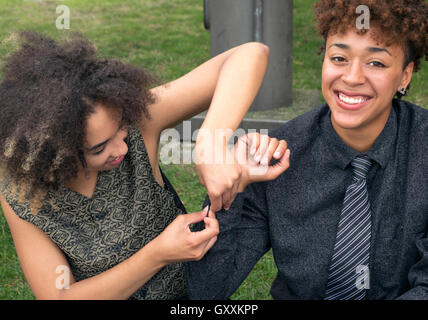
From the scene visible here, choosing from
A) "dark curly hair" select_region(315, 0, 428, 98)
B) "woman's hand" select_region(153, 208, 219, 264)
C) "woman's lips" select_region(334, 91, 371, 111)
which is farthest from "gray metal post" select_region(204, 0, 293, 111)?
"woman's hand" select_region(153, 208, 219, 264)

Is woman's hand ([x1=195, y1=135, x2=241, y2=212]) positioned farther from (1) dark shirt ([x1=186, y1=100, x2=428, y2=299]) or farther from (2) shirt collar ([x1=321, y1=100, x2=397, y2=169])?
(2) shirt collar ([x1=321, y1=100, x2=397, y2=169])

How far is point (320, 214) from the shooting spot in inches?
96.3

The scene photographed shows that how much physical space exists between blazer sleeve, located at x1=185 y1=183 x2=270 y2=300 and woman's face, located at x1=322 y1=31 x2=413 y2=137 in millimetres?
479

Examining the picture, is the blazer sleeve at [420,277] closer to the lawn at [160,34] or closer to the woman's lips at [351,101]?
the woman's lips at [351,101]

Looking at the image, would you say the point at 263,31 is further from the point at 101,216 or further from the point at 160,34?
the point at 160,34

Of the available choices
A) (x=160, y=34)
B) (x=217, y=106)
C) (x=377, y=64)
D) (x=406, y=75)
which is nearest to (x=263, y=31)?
(x=406, y=75)

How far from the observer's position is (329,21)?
238 cm

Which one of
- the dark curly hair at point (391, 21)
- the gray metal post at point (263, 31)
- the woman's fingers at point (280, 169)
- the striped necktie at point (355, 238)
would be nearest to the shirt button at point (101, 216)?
the woman's fingers at point (280, 169)

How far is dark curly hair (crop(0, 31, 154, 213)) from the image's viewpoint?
2141mm

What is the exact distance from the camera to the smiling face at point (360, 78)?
89.9 inches
